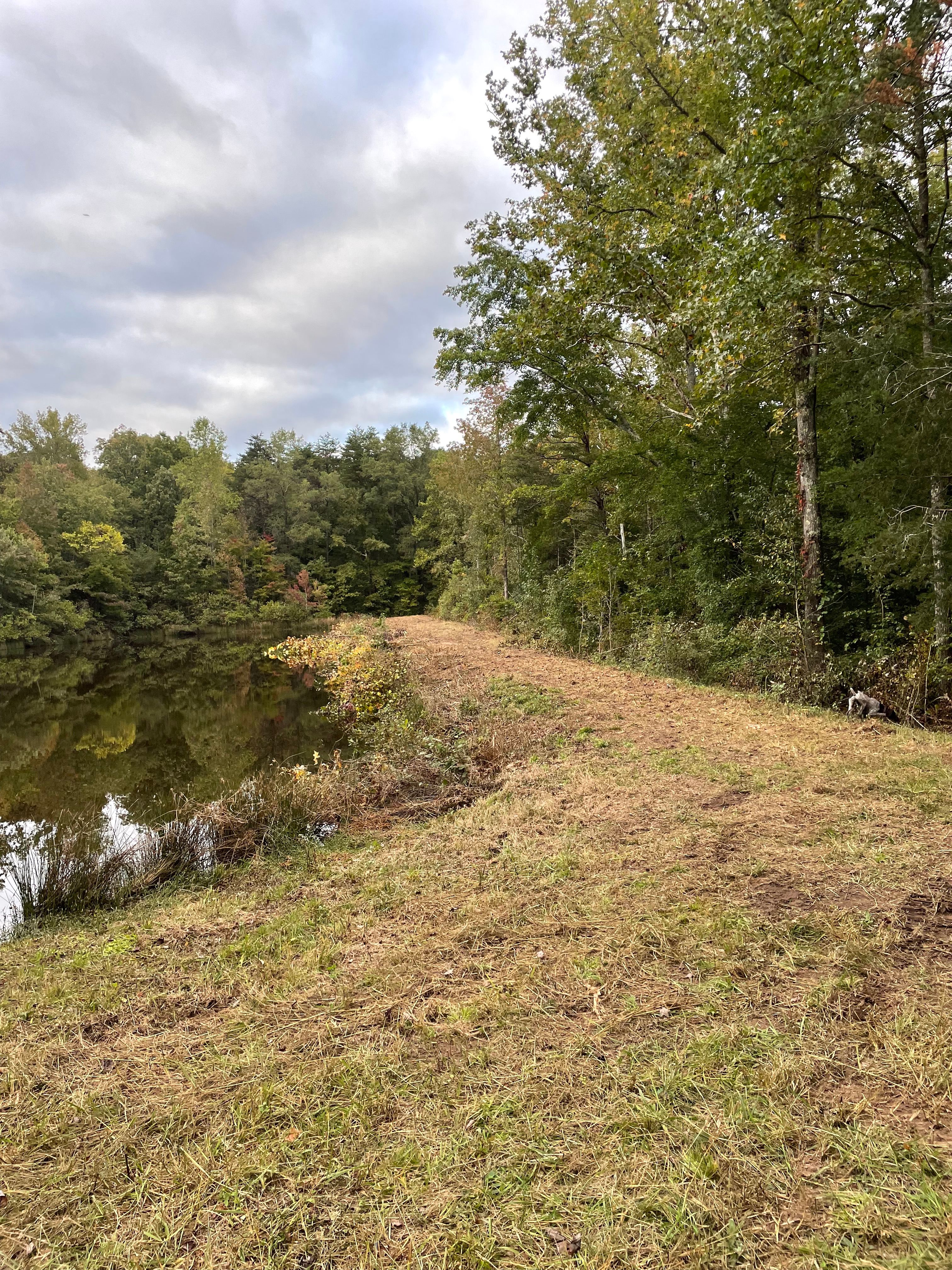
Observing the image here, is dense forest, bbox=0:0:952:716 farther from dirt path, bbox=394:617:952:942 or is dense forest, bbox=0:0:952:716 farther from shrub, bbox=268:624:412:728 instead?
shrub, bbox=268:624:412:728

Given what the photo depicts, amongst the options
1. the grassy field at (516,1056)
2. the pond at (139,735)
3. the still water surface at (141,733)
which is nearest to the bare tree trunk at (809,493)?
the grassy field at (516,1056)

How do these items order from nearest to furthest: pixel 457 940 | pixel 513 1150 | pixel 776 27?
pixel 513 1150, pixel 457 940, pixel 776 27

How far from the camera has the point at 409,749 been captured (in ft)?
24.1

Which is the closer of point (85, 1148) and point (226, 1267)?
point (226, 1267)

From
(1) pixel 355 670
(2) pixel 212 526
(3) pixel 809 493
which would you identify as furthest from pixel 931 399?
(2) pixel 212 526

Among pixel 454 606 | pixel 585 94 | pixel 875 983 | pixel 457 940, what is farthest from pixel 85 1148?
pixel 454 606

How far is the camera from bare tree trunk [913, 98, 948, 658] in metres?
6.70

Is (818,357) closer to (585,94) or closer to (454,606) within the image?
(585,94)

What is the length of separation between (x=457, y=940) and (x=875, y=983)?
2.03 metres

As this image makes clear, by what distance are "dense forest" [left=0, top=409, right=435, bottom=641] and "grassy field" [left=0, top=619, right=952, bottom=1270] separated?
3139 centimetres

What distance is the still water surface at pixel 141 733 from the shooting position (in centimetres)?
771

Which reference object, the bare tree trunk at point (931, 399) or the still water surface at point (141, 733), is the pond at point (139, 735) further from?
the bare tree trunk at point (931, 399)

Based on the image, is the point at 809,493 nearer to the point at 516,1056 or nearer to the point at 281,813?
the point at 281,813

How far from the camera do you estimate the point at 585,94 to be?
417 inches
